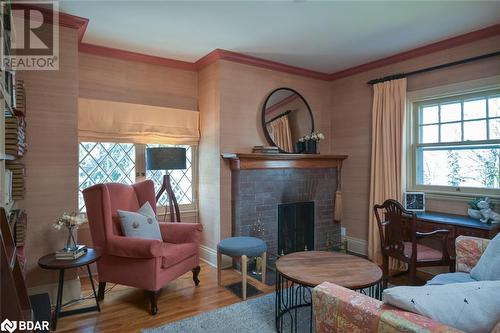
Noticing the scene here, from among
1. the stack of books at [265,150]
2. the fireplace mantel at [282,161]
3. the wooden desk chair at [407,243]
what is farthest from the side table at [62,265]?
the wooden desk chair at [407,243]

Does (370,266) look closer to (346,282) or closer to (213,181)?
(346,282)

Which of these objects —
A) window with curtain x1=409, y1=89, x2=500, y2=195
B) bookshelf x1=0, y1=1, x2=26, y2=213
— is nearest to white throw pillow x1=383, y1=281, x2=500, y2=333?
bookshelf x1=0, y1=1, x2=26, y2=213

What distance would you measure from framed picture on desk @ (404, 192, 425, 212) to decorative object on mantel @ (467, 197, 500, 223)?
1.54 ft

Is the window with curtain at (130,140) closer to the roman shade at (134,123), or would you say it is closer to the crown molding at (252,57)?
the roman shade at (134,123)

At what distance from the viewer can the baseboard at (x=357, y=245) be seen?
4.15 meters

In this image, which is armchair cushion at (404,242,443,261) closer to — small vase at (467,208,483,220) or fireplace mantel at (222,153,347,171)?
small vase at (467,208,483,220)

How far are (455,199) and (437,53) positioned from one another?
1623mm

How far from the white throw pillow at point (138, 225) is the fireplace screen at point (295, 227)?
1.64m

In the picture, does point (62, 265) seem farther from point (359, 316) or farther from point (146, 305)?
point (359, 316)

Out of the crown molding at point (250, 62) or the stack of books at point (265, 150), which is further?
the stack of books at point (265, 150)

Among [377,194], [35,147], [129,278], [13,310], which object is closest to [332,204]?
[377,194]

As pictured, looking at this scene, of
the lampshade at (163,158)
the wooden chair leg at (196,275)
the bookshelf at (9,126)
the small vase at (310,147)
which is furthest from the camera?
the small vase at (310,147)

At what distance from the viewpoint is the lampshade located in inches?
131

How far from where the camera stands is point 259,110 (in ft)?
13.1
